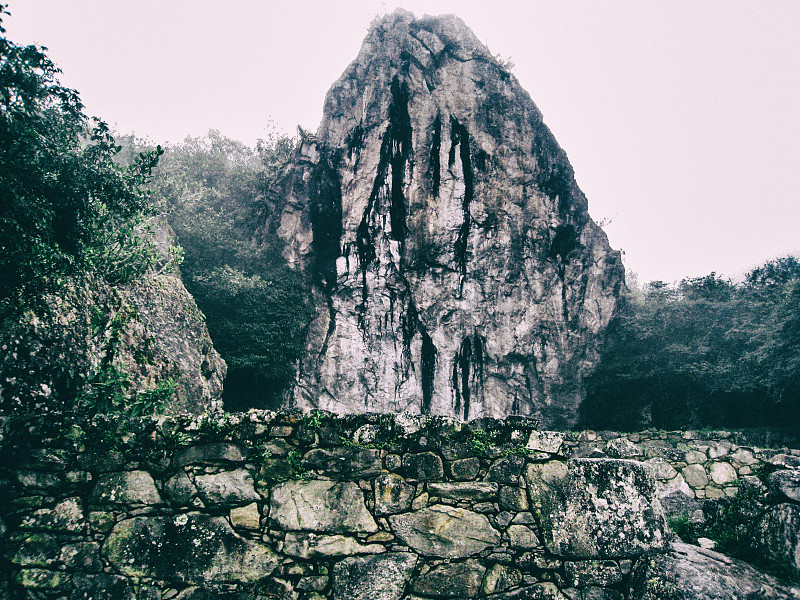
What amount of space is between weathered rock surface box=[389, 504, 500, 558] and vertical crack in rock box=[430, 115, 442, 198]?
1649 centimetres

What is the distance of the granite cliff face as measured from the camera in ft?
57.9

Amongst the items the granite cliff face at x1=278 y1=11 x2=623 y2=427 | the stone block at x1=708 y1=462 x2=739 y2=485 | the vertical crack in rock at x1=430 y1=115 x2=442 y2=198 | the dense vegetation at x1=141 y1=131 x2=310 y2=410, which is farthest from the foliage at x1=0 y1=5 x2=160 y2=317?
the vertical crack in rock at x1=430 y1=115 x2=442 y2=198

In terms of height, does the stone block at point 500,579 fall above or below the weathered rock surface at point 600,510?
below

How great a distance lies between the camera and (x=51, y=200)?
6.02 m

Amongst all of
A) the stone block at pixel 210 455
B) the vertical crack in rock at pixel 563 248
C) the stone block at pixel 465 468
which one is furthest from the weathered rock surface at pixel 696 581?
the vertical crack in rock at pixel 563 248

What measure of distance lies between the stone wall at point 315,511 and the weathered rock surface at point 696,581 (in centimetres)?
7

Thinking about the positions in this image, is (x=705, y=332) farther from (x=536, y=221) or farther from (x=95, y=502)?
(x=95, y=502)

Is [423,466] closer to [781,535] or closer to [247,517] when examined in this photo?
[247,517]

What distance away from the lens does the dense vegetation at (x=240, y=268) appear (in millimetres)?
15055

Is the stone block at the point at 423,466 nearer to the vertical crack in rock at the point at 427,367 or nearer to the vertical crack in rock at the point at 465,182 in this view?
the vertical crack in rock at the point at 427,367

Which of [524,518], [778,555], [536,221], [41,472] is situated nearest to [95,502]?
[41,472]

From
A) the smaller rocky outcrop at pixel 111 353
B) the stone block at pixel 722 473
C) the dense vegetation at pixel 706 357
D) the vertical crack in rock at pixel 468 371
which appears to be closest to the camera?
the smaller rocky outcrop at pixel 111 353

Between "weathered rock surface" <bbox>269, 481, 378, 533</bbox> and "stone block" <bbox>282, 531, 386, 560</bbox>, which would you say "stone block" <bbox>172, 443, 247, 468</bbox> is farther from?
"stone block" <bbox>282, 531, 386, 560</bbox>

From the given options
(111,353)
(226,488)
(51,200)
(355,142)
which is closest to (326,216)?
(355,142)
